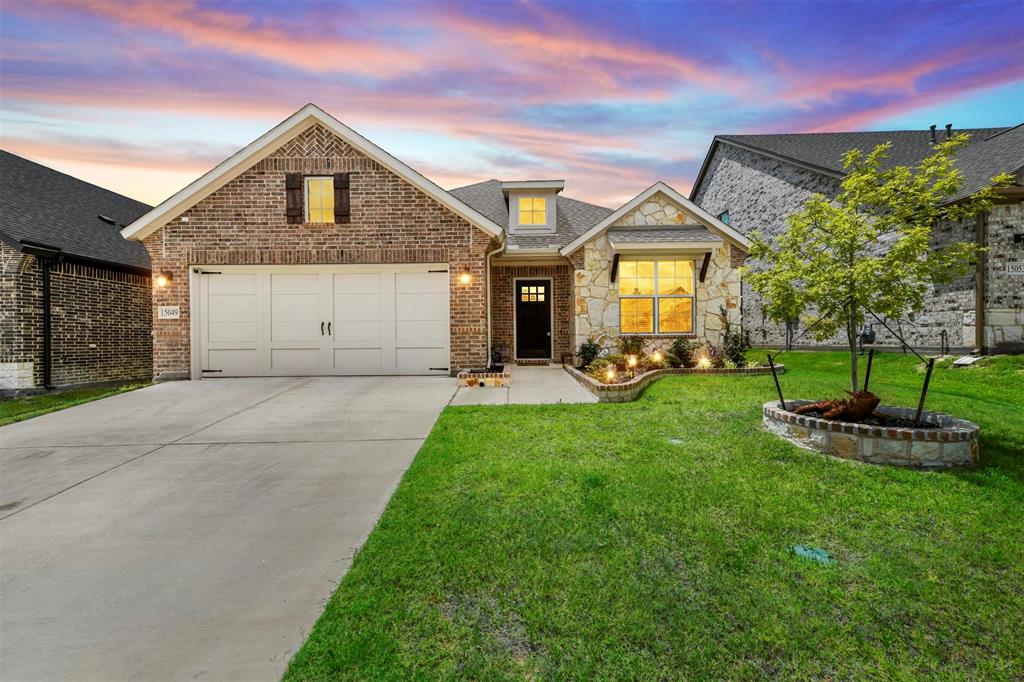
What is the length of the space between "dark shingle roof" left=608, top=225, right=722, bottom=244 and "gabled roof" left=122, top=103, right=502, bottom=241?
3.47 meters

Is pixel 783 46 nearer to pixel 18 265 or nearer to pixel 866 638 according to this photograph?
pixel 866 638

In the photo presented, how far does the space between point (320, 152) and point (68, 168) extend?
11.7 m

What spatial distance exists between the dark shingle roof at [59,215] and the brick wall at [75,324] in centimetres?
50

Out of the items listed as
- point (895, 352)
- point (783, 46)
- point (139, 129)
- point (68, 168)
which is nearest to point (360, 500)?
point (139, 129)

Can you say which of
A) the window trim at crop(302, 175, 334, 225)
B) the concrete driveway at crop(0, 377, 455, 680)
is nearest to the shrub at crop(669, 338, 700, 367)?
the concrete driveway at crop(0, 377, 455, 680)

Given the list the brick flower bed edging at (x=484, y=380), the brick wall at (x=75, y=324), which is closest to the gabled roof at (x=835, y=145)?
the brick flower bed edging at (x=484, y=380)

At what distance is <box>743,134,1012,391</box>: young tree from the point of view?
16.1ft

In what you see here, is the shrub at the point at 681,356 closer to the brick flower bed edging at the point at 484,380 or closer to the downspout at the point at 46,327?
the brick flower bed edging at the point at 484,380

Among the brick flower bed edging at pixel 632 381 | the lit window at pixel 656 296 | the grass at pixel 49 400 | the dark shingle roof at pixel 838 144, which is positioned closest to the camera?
the brick flower bed edging at pixel 632 381

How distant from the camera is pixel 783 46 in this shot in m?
10.2

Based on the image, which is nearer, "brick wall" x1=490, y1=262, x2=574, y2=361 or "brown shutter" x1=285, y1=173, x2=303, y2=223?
"brown shutter" x1=285, y1=173, x2=303, y2=223

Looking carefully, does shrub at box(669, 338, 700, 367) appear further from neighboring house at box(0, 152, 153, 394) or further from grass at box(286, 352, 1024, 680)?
neighboring house at box(0, 152, 153, 394)

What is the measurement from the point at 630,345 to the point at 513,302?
3.72 metres

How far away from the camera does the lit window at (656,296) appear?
12.1 m
